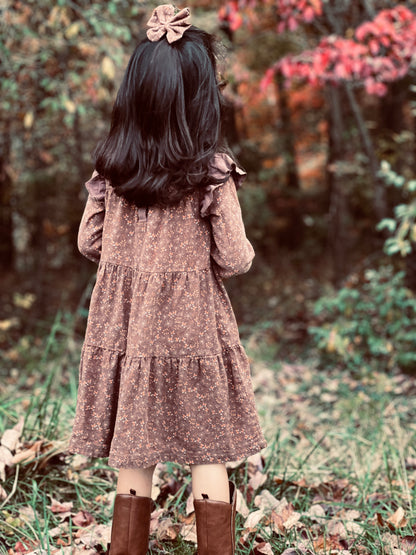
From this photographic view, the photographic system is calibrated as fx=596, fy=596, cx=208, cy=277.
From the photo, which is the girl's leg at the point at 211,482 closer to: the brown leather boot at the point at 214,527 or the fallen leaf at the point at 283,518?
the brown leather boot at the point at 214,527

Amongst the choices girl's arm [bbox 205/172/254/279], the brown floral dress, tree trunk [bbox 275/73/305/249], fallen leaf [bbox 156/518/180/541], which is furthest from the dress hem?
tree trunk [bbox 275/73/305/249]

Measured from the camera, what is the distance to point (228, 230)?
6.40 feet

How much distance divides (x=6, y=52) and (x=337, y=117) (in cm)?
370

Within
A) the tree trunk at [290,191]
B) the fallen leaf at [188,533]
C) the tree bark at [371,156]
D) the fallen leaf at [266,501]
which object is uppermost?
the tree trunk at [290,191]

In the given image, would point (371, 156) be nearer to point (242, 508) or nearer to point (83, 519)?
point (242, 508)

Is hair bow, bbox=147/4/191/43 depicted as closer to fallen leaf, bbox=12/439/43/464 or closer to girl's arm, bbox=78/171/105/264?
girl's arm, bbox=78/171/105/264

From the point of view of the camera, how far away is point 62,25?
5320 mm

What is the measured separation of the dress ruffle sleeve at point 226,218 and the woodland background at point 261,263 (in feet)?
1.41

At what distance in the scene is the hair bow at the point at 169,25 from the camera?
6.15ft

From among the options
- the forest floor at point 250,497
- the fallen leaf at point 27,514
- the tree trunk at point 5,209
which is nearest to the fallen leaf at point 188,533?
the forest floor at point 250,497

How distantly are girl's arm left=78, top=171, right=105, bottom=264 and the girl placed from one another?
2.4 inches

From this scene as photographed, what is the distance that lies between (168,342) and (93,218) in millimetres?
539

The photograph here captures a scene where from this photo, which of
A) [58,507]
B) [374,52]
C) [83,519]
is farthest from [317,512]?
[374,52]

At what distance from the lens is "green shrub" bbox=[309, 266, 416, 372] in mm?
4758
